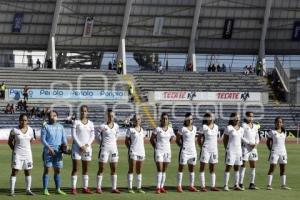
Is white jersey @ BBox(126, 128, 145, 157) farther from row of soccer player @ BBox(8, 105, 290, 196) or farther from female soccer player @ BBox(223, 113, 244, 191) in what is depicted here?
female soccer player @ BBox(223, 113, 244, 191)

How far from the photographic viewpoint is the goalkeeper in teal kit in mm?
19094

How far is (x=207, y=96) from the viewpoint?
6294 cm

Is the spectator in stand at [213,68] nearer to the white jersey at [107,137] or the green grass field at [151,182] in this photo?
the green grass field at [151,182]

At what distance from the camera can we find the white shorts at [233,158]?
67.7 ft

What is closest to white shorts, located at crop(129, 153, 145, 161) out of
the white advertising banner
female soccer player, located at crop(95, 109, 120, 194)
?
female soccer player, located at crop(95, 109, 120, 194)

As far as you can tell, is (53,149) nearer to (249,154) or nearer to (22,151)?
(22,151)

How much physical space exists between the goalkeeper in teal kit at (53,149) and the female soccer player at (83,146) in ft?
1.16

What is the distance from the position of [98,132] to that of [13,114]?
36332mm

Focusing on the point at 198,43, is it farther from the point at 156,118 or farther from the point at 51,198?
the point at 51,198

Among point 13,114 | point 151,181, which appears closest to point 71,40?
point 13,114

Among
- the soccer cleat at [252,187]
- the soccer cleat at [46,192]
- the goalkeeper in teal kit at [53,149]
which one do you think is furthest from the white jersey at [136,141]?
the soccer cleat at [252,187]

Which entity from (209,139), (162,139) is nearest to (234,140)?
(209,139)

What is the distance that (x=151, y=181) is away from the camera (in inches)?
898

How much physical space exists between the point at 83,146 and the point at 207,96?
44.0 meters
